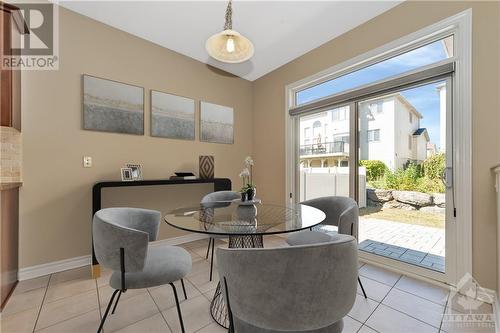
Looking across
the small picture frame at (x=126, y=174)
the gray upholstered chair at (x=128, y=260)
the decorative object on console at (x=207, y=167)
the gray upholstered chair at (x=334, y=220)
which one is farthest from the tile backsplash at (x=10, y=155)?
the gray upholstered chair at (x=334, y=220)

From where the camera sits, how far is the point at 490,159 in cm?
178

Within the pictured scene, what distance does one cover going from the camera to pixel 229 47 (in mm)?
1700

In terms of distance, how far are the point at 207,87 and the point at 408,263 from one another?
3.48m

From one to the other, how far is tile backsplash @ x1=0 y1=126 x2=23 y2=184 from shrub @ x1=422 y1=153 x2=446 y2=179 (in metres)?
3.99

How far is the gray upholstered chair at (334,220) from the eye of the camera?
5.67 feet

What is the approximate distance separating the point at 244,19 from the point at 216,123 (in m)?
1.53

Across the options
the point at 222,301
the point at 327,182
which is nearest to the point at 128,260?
the point at 222,301

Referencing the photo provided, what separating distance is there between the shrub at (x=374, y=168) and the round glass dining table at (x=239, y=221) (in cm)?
122

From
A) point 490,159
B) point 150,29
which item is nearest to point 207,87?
point 150,29

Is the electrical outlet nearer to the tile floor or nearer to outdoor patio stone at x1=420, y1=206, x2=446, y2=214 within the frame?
the tile floor

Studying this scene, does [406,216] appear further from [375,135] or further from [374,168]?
[375,135]

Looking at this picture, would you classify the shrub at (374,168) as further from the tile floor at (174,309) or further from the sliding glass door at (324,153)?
the tile floor at (174,309)

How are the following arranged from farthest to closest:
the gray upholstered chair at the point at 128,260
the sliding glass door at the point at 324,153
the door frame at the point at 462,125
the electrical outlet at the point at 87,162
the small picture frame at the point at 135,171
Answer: the sliding glass door at the point at 324,153
the small picture frame at the point at 135,171
the electrical outlet at the point at 87,162
the door frame at the point at 462,125
the gray upholstered chair at the point at 128,260

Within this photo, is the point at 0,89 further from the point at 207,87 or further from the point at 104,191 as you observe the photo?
the point at 207,87
